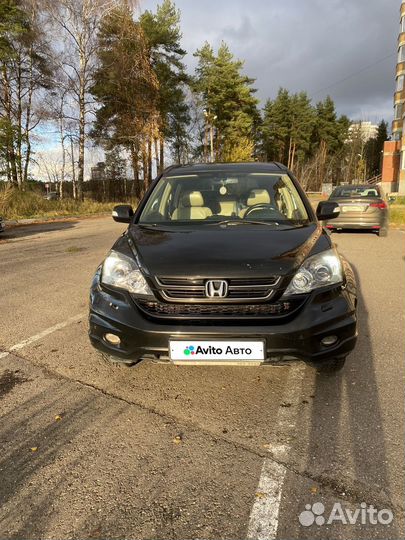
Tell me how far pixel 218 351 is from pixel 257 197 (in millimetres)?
1891

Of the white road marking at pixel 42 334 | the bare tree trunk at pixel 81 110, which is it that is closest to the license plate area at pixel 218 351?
the white road marking at pixel 42 334

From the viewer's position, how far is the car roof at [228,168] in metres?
4.35

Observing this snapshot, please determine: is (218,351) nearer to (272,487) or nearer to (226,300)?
(226,300)

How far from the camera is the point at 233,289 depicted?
2705 mm

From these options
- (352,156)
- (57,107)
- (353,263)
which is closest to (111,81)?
(57,107)

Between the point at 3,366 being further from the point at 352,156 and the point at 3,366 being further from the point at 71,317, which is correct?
the point at 352,156

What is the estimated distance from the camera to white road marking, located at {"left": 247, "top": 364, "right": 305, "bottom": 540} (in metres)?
1.85

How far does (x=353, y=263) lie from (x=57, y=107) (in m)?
22.7

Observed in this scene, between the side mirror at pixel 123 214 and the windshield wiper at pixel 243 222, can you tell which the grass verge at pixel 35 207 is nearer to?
the side mirror at pixel 123 214

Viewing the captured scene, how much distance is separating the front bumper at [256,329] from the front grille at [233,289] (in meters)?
0.14

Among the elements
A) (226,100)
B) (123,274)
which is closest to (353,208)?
(123,274)

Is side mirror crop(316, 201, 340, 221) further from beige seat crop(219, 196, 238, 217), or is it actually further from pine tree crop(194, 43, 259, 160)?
pine tree crop(194, 43, 259, 160)

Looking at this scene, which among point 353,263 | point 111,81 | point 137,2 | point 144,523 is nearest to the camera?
point 144,523

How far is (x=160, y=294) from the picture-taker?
277 centimetres
